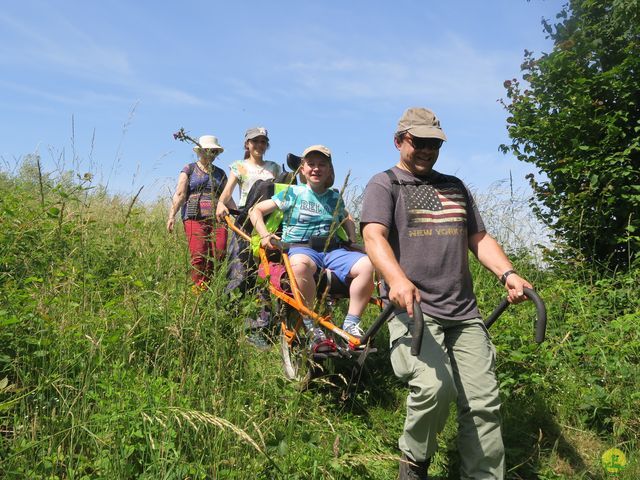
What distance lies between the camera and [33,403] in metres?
2.88

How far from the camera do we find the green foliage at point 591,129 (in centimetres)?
593

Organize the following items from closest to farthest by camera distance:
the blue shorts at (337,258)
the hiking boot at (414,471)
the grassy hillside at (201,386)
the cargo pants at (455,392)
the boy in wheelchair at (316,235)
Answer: the grassy hillside at (201,386)
the cargo pants at (455,392)
the hiking boot at (414,471)
the boy in wheelchair at (316,235)
the blue shorts at (337,258)

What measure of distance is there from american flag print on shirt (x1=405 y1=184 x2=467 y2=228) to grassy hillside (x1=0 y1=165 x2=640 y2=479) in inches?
38.4

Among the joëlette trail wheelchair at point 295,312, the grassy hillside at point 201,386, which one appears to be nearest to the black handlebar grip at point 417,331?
the grassy hillside at point 201,386

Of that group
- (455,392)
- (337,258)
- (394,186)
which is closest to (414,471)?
(455,392)

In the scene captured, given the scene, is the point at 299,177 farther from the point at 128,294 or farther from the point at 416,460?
the point at 416,460

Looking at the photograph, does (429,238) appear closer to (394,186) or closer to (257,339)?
(394,186)

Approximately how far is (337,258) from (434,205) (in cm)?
150

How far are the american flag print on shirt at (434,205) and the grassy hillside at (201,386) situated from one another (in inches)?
38.4

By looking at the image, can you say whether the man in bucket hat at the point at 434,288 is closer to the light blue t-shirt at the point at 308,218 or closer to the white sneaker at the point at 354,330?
the white sneaker at the point at 354,330

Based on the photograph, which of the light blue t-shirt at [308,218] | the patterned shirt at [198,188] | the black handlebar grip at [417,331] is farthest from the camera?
the patterned shirt at [198,188]

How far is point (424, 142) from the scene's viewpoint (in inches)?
136
